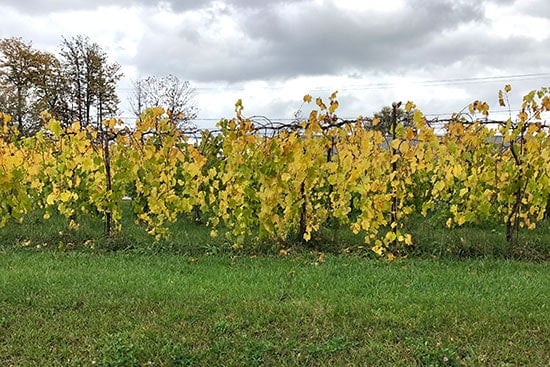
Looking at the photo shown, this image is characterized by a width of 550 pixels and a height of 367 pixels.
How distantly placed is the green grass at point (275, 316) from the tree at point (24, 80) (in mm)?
24492

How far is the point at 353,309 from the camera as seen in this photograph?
3.83m

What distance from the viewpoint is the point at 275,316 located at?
12.3 feet

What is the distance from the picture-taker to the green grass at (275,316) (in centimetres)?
332

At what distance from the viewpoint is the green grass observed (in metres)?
3.32

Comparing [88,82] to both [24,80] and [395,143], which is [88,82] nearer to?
[24,80]

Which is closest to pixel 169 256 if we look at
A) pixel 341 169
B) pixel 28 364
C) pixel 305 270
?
pixel 305 270

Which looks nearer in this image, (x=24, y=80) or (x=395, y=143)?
(x=395, y=143)

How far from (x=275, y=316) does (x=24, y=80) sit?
1122 inches

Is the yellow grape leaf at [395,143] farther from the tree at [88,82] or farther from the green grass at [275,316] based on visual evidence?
the tree at [88,82]

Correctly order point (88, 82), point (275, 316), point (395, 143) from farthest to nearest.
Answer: point (88, 82) → point (395, 143) → point (275, 316)

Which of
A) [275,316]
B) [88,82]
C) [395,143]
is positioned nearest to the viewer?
[275,316]

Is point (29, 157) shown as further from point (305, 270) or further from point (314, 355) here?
point (314, 355)

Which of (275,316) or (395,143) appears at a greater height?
(395,143)

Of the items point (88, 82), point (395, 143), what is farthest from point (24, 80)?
point (395, 143)
